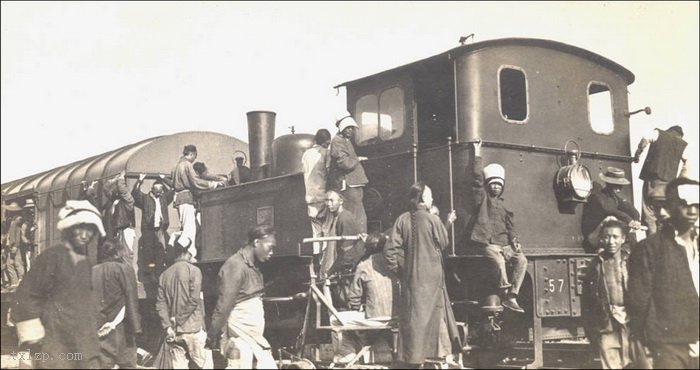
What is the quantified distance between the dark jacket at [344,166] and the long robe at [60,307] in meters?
3.85

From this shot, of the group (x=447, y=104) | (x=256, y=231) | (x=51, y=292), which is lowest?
(x=51, y=292)

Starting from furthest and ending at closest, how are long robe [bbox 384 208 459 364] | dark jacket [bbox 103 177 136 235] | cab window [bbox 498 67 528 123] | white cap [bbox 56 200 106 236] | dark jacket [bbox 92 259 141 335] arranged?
1. dark jacket [bbox 103 177 136 235]
2. cab window [bbox 498 67 528 123]
3. dark jacket [bbox 92 259 141 335]
4. long robe [bbox 384 208 459 364]
5. white cap [bbox 56 200 106 236]

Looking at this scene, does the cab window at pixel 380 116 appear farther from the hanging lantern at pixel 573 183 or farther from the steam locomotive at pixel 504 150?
the hanging lantern at pixel 573 183

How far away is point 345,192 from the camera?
30.3 feet

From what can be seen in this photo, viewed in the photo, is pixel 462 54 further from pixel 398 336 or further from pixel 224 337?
pixel 224 337

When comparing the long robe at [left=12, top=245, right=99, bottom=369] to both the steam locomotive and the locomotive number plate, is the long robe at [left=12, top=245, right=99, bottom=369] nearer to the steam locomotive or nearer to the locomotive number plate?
the steam locomotive

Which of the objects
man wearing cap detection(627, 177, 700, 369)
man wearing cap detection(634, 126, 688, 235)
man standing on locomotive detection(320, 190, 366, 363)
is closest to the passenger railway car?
man wearing cap detection(634, 126, 688, 235)

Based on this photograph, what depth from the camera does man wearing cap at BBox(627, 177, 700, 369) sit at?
586 centimetres

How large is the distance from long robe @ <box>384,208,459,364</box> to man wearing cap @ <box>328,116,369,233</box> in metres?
1.33

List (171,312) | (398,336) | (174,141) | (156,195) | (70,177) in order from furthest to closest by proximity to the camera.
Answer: (70,177) → (174,141) → (156,195) → (171,312) → (398,336)

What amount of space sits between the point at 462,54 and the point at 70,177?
9283 mm

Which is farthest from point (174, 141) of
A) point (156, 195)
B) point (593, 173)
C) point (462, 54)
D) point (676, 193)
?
point (676, 193)

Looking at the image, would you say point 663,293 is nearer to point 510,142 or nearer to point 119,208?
point 510,142

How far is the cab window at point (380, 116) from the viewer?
955 centimetres
